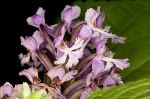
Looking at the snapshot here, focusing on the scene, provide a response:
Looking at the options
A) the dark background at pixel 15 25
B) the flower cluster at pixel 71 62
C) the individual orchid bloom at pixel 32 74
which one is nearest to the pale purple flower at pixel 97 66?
the flower cluster at pixel 71 62

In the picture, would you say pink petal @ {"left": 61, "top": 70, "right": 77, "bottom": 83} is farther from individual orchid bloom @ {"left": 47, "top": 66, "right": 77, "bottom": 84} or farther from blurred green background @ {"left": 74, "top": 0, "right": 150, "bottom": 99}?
blurred green background @ {"left": 74, "top": 0, "right": 150, "bottom": 99}

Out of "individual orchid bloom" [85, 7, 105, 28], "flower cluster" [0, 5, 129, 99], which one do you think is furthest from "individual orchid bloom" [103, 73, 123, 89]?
"individual orchid bloom" [85, 7, 105, 28]

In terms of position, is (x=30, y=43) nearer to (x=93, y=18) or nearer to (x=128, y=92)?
(x=93, y=18)

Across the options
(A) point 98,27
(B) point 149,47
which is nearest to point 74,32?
(A) point 98,27

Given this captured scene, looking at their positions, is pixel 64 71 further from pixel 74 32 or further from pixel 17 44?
pixel 17 44

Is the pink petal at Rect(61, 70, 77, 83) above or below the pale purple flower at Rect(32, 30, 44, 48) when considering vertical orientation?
below

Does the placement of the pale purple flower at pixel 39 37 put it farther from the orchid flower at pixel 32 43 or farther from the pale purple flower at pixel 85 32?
the pale purple flower at pixel 85 32
